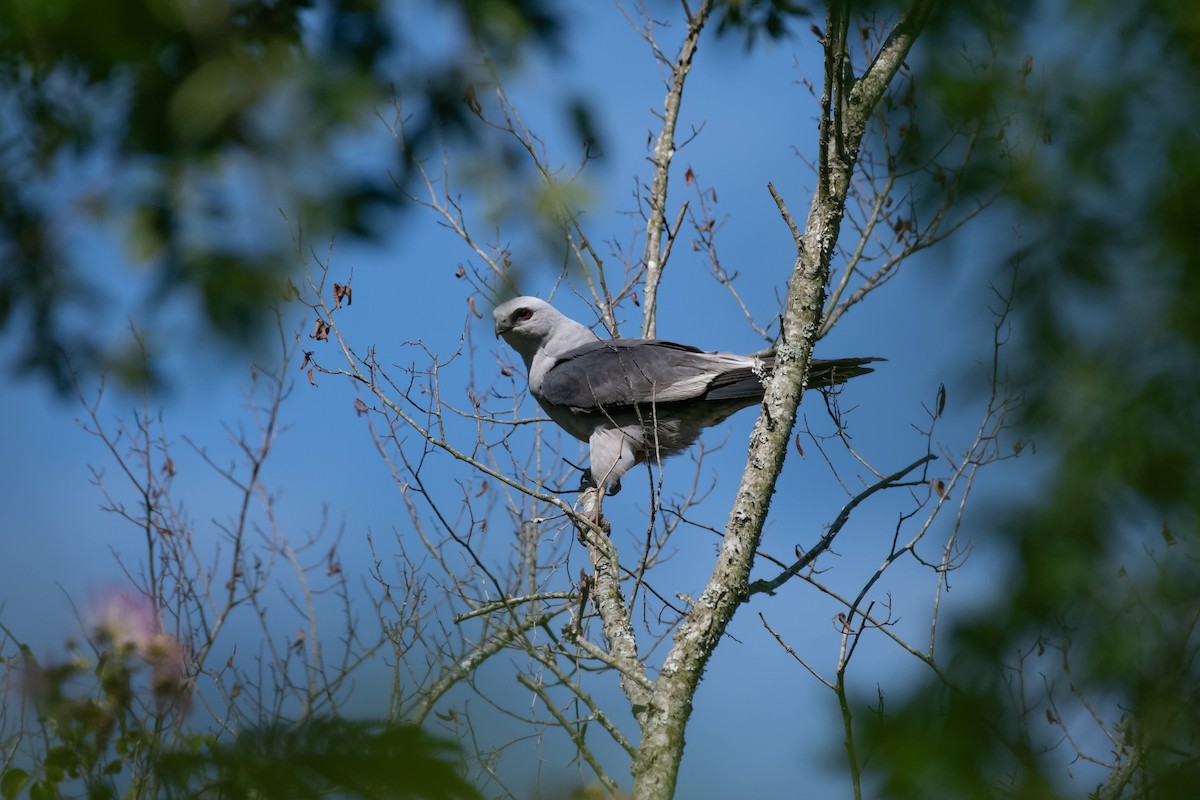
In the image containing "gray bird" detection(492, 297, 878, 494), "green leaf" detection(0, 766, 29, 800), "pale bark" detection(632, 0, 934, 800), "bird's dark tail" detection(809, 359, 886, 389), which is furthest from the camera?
"gray bird" detection(492, 297, 878, 494)

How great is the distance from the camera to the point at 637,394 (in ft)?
19.5

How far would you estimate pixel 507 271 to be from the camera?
20.4 feet

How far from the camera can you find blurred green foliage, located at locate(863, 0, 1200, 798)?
147 cm

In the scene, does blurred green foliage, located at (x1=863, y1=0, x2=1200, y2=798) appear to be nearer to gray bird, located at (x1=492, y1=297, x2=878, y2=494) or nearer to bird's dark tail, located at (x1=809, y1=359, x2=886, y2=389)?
bird's dark tail, located at (x1=809, y1=359, x2=886, y2=389)

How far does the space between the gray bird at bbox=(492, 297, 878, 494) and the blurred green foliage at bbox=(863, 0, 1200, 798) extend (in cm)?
362

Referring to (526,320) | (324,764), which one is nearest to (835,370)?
(526,320)

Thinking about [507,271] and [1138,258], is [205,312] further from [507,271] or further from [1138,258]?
[507,271]

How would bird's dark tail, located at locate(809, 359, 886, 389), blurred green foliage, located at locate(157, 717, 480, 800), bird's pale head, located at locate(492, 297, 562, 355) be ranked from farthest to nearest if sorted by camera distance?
1. bird's pale head, located at locate(492, 297, 562, 355)
2. bird's dark tail, located at locate(809, 359, 886, 389)
3. blurred green foliage, located at locate(157, 717, 480, 800)

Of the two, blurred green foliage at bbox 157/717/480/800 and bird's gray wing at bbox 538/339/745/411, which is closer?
blurred green foliage at bbox 157/717/480/800

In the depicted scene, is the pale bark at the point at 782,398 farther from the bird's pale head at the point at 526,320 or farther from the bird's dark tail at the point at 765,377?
the bird's pale head at the point at 526,320

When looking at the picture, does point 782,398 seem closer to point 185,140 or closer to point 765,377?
point 765,377

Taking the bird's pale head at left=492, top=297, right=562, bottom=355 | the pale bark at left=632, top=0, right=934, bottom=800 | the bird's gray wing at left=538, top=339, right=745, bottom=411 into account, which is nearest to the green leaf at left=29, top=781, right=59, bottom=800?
the pale bark at left=632, top=0, right=934, bottom=800

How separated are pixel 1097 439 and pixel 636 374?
14.8 ft

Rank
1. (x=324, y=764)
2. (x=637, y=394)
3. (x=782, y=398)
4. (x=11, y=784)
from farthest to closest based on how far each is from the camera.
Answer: (x=637, y=394) < (x=782, y=398) < (x=11, y=784) < (x=324, y=764)
